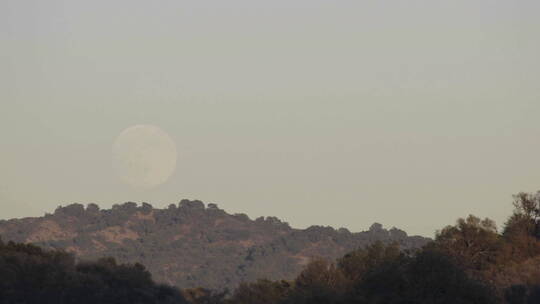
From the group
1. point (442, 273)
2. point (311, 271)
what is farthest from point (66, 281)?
point (442, 273)

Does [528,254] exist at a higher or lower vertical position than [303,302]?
higher

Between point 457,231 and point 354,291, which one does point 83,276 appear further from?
point 354,291

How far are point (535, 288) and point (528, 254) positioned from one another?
28281 millimetres

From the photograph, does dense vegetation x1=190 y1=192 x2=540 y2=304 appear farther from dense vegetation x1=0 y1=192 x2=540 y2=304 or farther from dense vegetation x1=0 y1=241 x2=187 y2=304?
dense vegetation x1=0 y1=241 x2=187 y2=304

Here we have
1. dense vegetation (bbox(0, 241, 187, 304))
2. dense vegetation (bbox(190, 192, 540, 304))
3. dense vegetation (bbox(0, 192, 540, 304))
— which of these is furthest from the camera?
dense vegetation (bbox(0, 241, 187, 304))

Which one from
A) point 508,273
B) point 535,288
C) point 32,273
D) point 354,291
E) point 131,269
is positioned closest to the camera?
point 354,291

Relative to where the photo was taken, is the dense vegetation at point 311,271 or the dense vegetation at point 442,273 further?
the dense vegetation at point 311,271

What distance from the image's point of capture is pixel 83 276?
Result: 13712cm

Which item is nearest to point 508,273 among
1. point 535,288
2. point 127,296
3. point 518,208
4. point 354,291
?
point 535,288

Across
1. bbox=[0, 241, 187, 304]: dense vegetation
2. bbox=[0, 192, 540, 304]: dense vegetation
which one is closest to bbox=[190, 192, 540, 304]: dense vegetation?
bbox=[0, 192, 540, 304]: dense vegetation

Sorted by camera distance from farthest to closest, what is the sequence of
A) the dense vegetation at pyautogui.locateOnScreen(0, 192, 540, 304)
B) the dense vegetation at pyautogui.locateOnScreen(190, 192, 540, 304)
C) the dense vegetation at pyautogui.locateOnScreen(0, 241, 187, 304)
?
the dense vegetation at pyautogui.locateOnScreen(0, 241, 187, 304) < the dense vegetation at pyautogui.locateOnScreen(0, 192, 540, 304) < the dense vegetation at pyautogui.locateOnScreen(190, 192, 540, 304)

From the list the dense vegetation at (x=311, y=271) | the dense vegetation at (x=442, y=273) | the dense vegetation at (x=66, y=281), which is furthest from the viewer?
the dense vegetation at (x=66, y=281)

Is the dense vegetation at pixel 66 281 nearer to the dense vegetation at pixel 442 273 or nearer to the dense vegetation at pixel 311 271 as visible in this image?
the dense vegetation at pixel 311 271

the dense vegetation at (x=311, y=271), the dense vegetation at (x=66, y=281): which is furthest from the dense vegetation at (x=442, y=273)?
the dense vegetation at (x=66, y=281)
